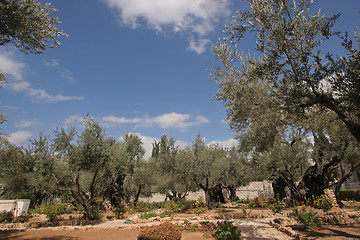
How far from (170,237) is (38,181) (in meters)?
19.6

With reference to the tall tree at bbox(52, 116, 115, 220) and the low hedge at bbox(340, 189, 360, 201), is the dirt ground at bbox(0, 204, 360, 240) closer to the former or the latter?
the tall tree at bbox(52, 116, 115, 220)

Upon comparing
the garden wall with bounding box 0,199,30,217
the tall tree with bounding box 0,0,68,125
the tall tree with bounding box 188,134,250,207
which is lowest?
the garden wall with bounding box 0,199,30,217

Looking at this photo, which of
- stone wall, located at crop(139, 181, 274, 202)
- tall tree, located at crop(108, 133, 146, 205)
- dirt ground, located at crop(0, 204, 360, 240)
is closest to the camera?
dirt ground, located at crop(0, 204, 360, 240)

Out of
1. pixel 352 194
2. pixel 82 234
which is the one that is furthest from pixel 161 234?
pixel 352 194

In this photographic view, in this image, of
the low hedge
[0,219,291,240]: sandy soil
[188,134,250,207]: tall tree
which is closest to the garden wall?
[0,219,291,240]: sandy soil

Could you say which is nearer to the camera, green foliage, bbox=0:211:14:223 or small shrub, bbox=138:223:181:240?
small shrub, bbox=138:223:181:240

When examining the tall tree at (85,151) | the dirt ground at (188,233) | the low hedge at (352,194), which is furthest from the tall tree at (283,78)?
the low hedge at (352,194)

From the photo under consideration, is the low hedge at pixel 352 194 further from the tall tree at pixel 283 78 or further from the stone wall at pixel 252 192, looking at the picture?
the tall tree at pixel 283 78

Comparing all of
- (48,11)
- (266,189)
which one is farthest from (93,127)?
(266,189)

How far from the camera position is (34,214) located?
64.1 ft

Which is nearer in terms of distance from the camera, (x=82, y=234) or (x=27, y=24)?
(x=27, y=24)

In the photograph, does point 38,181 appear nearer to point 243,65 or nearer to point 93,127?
point 93,127

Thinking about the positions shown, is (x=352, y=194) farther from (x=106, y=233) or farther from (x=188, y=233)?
(x=106, y=233)

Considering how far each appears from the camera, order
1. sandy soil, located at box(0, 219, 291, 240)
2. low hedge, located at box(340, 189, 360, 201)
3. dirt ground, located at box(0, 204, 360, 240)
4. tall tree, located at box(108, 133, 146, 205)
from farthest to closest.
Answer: low hedge, located at box(340, 189, 360, 201) → tall tree, located at box(108, 133, 146, 205) → sandy soil, located at box(0, 219, 291, 240) → dirt ground, located at box(0, 204, 360, 240)
